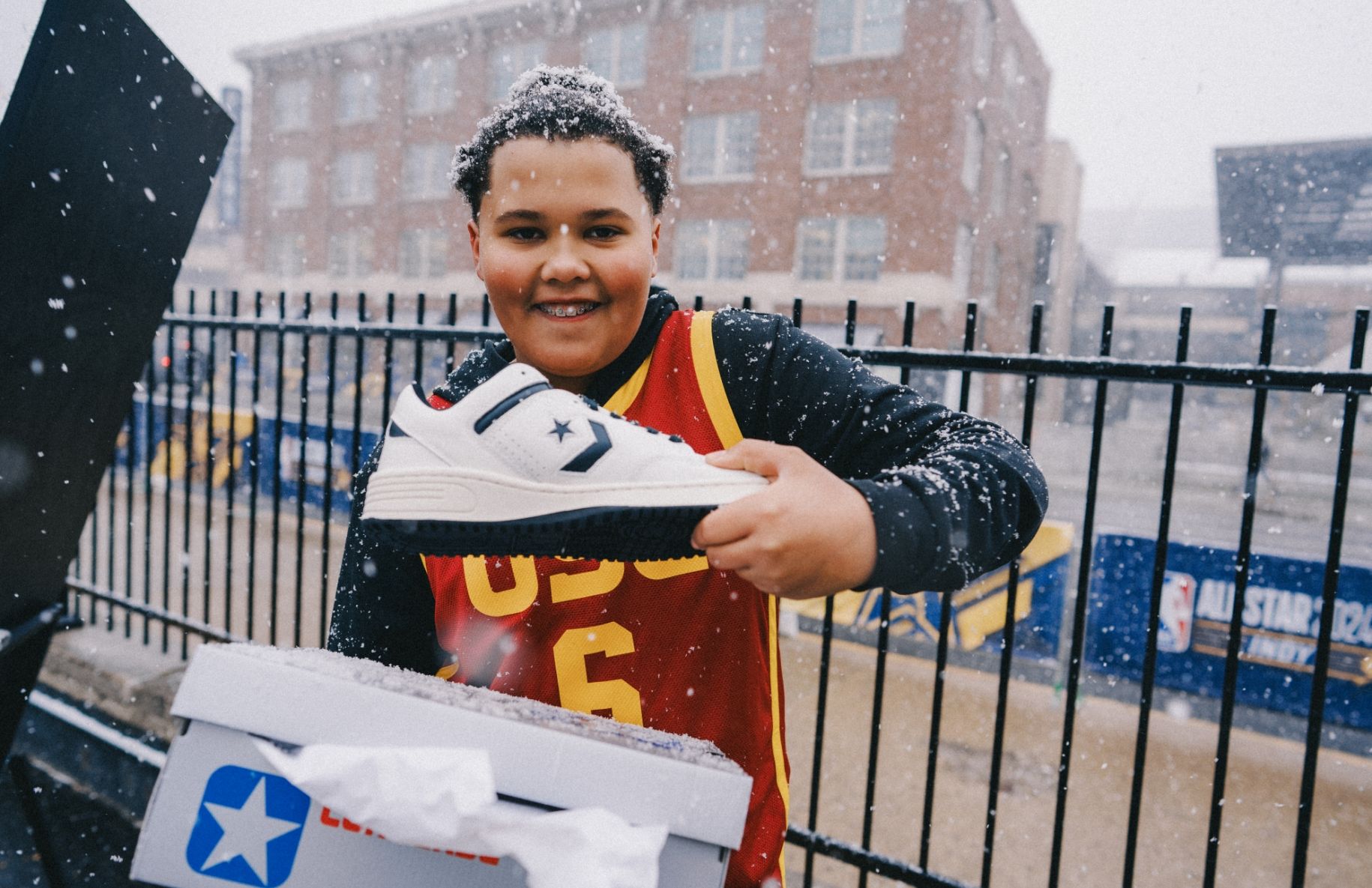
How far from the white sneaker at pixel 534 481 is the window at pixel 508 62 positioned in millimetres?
28371

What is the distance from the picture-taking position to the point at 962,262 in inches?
936

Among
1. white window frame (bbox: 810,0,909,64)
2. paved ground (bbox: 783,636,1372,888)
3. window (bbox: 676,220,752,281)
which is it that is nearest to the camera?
paved ground (bbox: 783,636,1372,888)

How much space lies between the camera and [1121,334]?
4547 cm

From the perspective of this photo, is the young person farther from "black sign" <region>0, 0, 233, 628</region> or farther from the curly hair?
"black sign" <region>0, 0, 233, 628</region>

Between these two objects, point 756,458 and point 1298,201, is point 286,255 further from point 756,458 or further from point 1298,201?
point 756,458

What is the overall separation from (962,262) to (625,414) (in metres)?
24.6

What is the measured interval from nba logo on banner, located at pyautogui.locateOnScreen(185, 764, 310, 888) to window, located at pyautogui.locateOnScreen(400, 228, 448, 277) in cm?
2992

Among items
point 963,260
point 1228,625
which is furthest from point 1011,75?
point 1228,625

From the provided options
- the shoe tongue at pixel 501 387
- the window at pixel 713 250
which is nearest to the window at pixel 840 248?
the window at pixel 713 250

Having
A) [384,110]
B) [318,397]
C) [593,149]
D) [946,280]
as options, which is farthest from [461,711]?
[384,110]

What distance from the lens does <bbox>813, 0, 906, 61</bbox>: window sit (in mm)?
21891

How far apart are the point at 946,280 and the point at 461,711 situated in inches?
909

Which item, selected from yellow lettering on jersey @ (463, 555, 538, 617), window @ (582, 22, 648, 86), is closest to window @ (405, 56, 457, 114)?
window @ (582, 22, 648, 86)

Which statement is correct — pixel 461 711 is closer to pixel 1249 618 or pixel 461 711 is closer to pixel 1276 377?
pixel 1276 377
